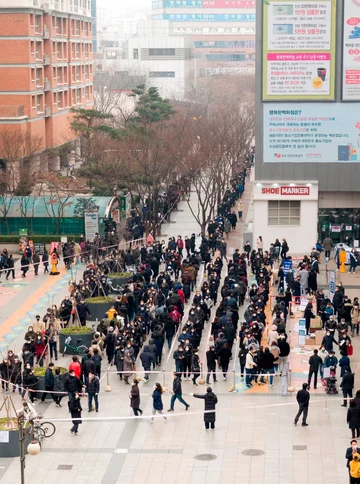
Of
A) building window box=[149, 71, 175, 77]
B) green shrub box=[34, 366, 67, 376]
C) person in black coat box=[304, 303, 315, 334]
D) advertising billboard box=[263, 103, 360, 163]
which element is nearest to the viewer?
green shrub box=[34, 366, 67, 376]

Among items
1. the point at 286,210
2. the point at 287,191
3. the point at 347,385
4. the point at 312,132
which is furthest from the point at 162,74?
the point at 347,385

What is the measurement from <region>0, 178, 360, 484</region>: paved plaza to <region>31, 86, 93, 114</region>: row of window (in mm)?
48517

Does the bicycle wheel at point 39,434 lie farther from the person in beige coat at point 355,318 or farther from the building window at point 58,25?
the building window at point 58,25

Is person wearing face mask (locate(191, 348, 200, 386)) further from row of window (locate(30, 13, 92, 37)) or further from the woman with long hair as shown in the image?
row of window (locate(30, 13, 92, 37))

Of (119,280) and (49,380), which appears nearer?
(49,380)

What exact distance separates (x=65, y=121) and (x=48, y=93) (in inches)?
230

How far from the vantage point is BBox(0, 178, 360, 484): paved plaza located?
2339 cm

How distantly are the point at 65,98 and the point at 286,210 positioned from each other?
Result: 40.0 m

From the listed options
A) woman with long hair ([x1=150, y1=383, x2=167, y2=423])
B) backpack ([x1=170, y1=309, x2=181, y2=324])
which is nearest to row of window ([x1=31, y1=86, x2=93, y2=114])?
backpack ([x1=170, y1=309, x2=181, y2=324])

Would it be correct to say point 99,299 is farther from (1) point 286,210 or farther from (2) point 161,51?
(2) point 161,51

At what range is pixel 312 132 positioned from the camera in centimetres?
4947

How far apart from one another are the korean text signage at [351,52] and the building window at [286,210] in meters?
5.27

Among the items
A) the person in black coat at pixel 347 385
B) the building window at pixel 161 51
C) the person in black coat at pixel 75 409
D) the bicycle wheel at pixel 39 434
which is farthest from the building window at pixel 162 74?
the bicycle wheel at pixel 39 434

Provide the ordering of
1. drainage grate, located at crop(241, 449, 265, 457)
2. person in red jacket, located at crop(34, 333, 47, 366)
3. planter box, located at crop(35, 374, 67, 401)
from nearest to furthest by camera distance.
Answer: drainage grate, located at crop(241, 449, 265, 457) < planter box, located at crop(35, 374, 67, 401) < person in red jacket, located at crop(34, 333, 47, 366)
